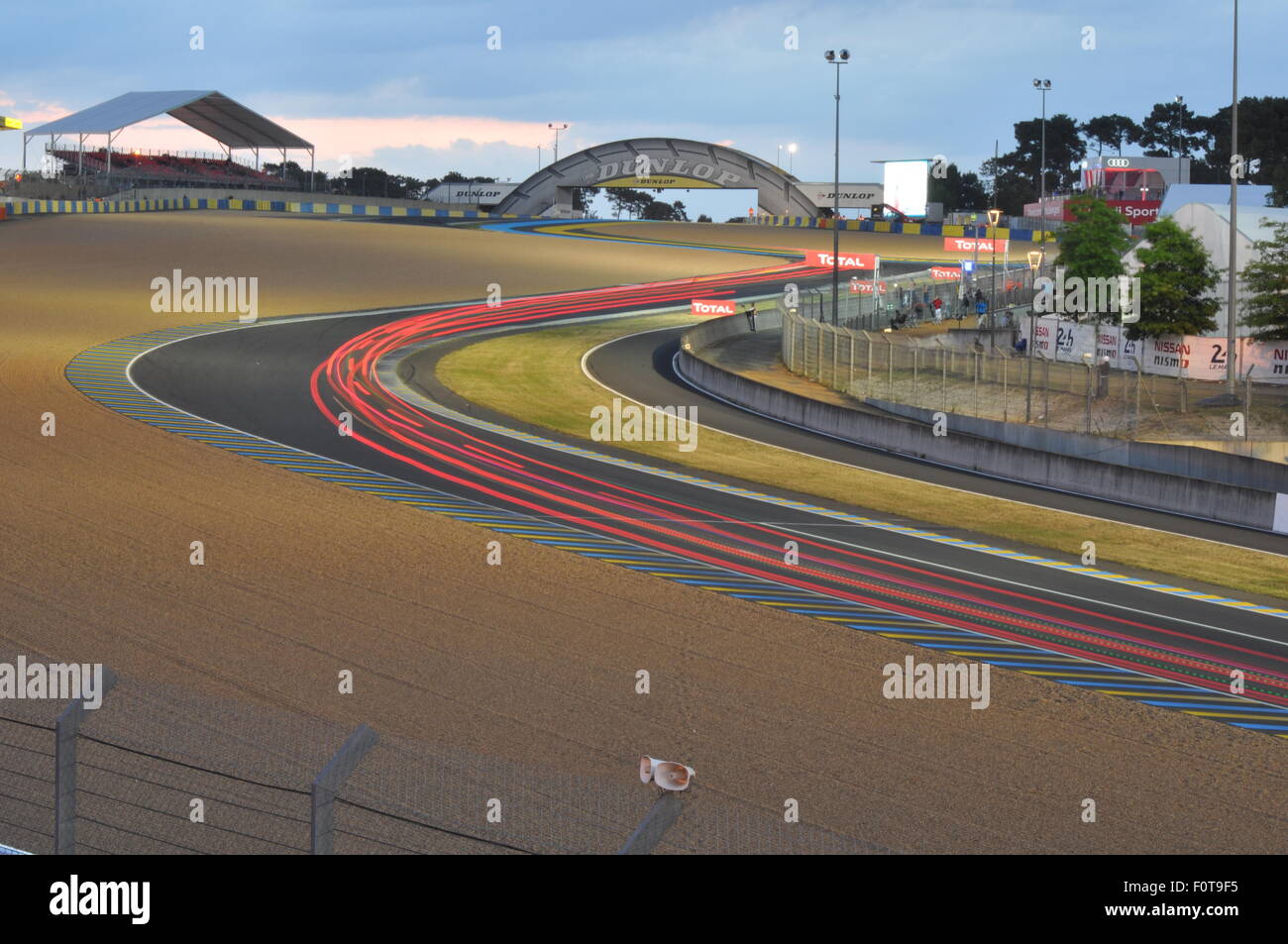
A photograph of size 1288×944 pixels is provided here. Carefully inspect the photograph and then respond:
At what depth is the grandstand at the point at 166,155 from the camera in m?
81.9

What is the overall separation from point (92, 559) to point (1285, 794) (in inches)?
509

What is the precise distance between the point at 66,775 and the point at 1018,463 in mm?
23599

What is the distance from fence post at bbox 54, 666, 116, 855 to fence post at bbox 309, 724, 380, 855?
1253 millimetres

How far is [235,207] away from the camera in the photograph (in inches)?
3391

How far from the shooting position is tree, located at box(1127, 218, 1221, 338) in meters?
40.7

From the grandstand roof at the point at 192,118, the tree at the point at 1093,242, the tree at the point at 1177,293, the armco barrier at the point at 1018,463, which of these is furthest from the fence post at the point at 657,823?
the grandstand roof at the point at 192,118

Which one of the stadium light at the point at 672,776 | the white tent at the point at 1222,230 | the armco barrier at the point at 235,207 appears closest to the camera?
the stadium light at the point at 672,776

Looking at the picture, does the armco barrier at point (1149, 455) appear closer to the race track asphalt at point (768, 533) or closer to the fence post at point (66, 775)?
the race track asphalt at point (768, 533)

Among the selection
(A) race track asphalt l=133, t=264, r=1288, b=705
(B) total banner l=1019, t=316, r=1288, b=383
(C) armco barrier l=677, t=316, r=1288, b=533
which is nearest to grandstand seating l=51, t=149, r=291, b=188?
(A) race track asphalt l=133, t=264, r=1288, b=705

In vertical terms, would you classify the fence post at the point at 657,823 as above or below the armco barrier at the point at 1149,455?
above

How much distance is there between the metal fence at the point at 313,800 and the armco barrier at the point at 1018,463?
55.9ft

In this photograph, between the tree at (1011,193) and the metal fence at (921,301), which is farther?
the tree at (1011,193)

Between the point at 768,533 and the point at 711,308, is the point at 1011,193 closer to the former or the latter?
the point at 711,308

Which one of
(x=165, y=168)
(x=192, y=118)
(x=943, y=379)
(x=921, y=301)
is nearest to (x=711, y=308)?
(x=921, y=301)
